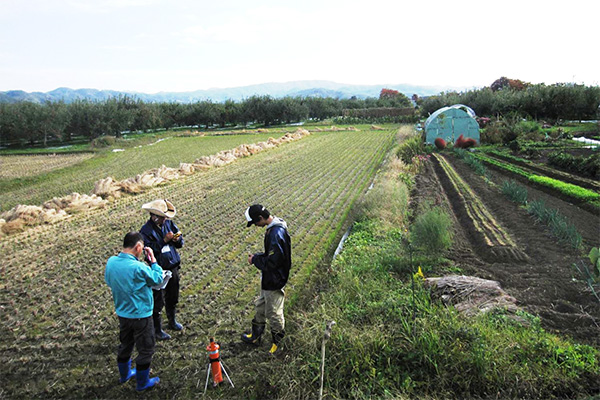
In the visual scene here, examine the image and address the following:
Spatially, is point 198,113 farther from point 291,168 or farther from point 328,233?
point 328,233

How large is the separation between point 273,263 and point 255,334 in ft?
3.61

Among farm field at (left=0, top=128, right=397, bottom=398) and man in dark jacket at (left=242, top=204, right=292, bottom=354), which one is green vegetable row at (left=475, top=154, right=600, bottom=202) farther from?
man in dark jacket at (left=242, top=204, right=292, bottom=354)

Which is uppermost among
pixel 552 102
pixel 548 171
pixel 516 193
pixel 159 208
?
pixel 552 102

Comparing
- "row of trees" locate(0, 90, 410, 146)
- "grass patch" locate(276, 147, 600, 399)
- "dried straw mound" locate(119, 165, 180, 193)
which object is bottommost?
"grass patch" locate(276, 147, 600, 399)

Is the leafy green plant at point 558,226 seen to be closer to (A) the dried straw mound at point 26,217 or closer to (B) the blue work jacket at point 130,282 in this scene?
(B) the blue work jacket at point 130,282

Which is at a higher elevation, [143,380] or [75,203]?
[75,203]

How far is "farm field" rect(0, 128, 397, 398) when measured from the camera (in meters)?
4.35

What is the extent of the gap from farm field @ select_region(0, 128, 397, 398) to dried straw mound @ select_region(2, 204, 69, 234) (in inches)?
13.1

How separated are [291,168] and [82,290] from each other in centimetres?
1224

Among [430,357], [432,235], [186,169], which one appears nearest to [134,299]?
[430,357]

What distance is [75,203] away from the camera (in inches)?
453

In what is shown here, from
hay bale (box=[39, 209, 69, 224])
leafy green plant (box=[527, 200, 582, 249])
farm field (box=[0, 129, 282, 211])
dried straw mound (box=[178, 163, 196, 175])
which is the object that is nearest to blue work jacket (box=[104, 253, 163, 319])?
leafy green plant (box=[527, 200, 582, 249])

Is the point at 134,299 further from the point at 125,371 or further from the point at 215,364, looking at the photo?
the point at 215,364

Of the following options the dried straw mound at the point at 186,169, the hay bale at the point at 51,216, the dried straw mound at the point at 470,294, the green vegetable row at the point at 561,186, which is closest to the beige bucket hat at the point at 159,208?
the dried straw mound at the point at 470,294
